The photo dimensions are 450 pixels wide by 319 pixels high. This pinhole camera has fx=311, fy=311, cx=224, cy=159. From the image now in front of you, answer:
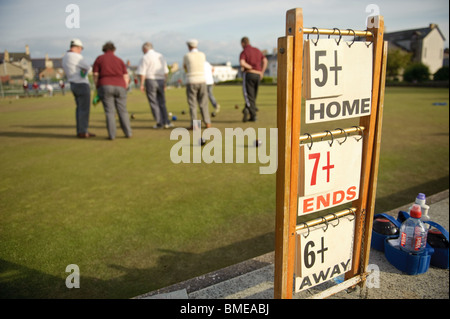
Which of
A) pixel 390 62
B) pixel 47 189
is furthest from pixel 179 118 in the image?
pixel 390 62

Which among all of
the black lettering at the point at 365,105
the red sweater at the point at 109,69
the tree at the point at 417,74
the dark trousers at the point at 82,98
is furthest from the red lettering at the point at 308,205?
the tree at the point at 417,74

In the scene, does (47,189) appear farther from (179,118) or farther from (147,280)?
(179,118)

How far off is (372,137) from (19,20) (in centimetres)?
263

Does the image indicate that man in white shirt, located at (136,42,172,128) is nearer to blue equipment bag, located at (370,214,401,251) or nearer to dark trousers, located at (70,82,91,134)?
dark trousers, located at (70,82,91,134)

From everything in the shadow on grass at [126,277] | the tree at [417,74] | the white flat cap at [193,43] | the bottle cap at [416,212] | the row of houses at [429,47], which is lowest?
the shadow on grass at [126,277]

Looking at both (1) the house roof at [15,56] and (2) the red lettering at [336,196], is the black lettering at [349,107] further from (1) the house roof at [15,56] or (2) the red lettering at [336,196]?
(1) the house roof at [15,56]

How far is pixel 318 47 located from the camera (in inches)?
64.6

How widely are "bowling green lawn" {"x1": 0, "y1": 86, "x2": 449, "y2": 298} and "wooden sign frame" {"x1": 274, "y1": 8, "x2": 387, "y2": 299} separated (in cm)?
89

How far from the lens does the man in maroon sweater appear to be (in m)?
6.84

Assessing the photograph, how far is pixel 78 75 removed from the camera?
708 cm

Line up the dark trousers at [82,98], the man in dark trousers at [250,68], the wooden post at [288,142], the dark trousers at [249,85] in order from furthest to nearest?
the dark trousers at [249,85] < the man in dark trousers at [250,68] < the dark trousers at [82,98] < the wooden post at [288,142]

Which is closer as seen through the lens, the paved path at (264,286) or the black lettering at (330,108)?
the black lettering at (330,108)

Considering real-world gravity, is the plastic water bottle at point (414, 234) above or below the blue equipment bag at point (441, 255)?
above

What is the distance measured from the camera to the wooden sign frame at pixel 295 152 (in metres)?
1.58
